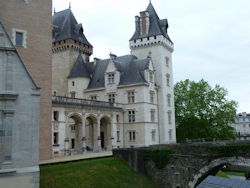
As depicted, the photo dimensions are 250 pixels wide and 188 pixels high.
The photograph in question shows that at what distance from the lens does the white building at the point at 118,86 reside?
37.4 meters

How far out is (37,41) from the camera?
2498 centimetres

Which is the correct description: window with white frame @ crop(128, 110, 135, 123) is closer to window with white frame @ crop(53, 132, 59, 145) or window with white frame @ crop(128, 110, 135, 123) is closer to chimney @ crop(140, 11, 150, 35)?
window with white frame @ crop(53, 132, 59, 145)

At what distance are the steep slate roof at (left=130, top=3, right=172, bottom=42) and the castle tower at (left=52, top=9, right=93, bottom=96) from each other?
8.59 metres

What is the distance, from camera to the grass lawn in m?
20.1

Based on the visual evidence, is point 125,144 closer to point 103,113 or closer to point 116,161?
point 103,113

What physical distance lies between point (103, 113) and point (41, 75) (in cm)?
1293

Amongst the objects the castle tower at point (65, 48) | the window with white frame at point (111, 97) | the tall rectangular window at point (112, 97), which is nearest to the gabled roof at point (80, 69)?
the castle tower at point (65, 48)

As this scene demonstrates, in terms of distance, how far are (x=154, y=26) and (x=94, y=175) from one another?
28.6 metres

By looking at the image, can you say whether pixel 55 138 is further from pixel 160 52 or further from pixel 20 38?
pixel 160 52

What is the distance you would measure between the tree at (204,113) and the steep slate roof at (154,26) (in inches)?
465

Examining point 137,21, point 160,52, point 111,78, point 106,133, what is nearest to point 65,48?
point 111,78

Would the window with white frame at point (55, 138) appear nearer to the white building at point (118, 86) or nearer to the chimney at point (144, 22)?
the white building at point (118, 86)

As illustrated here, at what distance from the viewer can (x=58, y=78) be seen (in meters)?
45.3

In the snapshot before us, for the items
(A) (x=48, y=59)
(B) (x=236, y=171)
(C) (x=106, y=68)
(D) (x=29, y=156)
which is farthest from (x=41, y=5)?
(B) (x=236, y=171)
